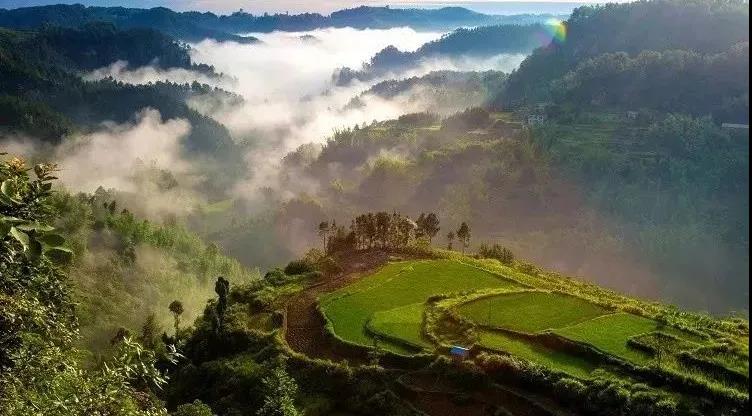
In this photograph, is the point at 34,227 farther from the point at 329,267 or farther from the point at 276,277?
the point at 329,267

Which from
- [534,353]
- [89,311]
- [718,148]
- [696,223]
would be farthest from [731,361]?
[718,148]

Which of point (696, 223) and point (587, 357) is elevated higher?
point (587, 357)

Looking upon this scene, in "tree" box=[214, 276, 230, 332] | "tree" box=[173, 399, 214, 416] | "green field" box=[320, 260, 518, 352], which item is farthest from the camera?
"tree" box=[214, 276, 230, 332]

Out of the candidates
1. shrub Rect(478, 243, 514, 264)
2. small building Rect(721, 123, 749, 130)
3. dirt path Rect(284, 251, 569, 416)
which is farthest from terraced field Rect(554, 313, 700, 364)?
small building Rect(721, 123, 749, 130)

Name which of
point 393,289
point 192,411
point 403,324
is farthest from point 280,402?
point 393,289

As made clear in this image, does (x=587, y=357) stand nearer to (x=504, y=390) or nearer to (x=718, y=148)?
(x=504, y=390)

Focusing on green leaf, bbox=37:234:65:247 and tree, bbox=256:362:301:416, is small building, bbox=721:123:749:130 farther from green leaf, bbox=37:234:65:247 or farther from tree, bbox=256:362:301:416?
green leaf, bbox=37:234:65:247
